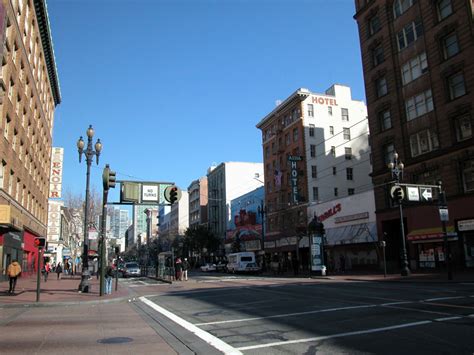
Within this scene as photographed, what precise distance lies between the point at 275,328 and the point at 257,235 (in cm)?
6632

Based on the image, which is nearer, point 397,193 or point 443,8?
point 397,193

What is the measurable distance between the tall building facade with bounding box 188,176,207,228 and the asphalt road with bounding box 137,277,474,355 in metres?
95.8

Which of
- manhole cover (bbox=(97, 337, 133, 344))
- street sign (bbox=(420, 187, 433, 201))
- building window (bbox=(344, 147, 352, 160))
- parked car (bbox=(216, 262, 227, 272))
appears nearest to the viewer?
manhole cover (bbox=(97, 337, 133, 344))

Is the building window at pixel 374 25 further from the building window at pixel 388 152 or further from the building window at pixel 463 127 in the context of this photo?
the building window at pixel 463 127

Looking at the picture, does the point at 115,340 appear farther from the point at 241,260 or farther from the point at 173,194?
the point at 241,260

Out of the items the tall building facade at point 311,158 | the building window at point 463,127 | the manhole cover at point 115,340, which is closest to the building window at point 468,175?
the building window at point 463,127

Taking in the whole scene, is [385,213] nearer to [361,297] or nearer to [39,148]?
[361,297]

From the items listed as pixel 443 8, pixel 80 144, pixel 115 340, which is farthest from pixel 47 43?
pixel 115 340

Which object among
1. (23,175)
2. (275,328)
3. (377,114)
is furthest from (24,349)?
(377,114)

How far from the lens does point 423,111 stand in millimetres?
39094

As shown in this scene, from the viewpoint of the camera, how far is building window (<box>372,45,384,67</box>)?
45094mm

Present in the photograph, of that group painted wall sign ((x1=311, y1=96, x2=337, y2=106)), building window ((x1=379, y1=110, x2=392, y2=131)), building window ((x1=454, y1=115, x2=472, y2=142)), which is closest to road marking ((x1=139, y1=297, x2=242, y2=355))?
building window ((x1=454, y1=115, x2=472, y2=142))

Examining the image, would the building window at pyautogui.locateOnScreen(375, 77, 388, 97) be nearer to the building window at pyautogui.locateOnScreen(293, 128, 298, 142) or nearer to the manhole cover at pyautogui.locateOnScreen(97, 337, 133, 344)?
the building window at pyautogui.locateOnScreen(293, 128, 298, 142)

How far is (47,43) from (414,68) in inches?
1420
